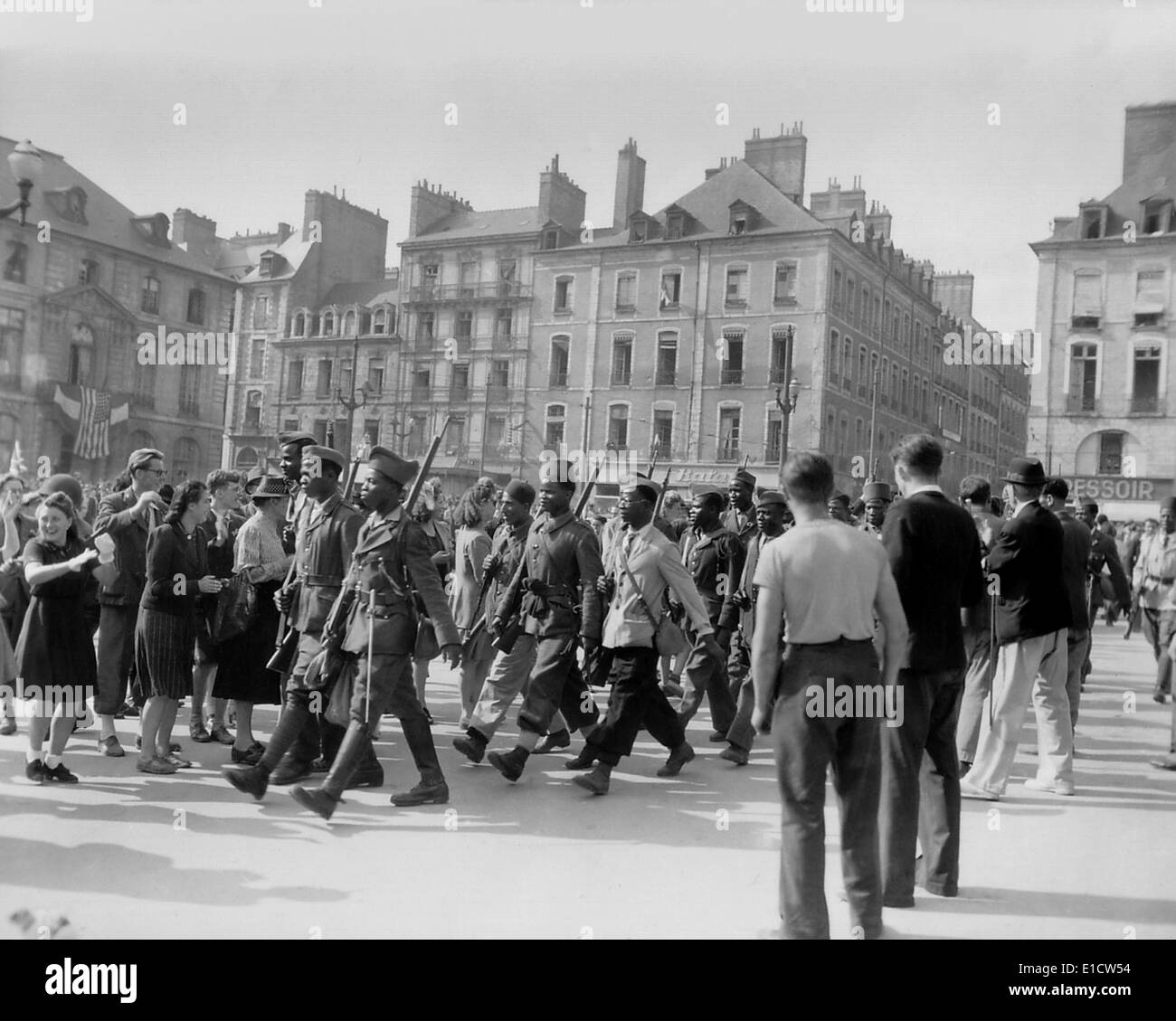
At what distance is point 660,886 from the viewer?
4.91 m

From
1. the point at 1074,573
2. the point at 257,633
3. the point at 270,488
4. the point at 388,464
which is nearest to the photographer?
the point at 388,464

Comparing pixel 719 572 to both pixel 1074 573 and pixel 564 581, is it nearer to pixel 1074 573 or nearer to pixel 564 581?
pixel 564 581

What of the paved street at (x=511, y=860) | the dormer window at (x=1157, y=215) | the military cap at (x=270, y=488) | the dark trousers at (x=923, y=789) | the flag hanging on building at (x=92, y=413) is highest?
the dormer window at (x=1157, y=215)

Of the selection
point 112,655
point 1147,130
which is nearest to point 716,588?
point 1147,130

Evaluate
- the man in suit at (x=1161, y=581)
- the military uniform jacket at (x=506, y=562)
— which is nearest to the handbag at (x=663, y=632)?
the military uniform jacket at (x=506, y=562)

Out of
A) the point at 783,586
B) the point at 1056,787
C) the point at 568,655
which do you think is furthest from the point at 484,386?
the point at 783,586

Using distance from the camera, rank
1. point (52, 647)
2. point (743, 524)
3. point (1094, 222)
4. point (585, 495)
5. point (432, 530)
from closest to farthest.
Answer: point (52, 647), point (585, 495), point (432, 530), point (743, 524), point (1094, 222)

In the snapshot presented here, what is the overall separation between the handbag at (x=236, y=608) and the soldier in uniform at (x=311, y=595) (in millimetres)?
871

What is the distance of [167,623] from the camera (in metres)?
6.85

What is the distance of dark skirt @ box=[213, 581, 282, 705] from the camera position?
23.8 feet

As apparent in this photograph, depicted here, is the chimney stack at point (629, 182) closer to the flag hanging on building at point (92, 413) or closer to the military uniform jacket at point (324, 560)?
the military uniform jacket at point (324, 560)

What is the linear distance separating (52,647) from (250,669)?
50.1 inches

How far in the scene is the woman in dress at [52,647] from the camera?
6336 millimetres
